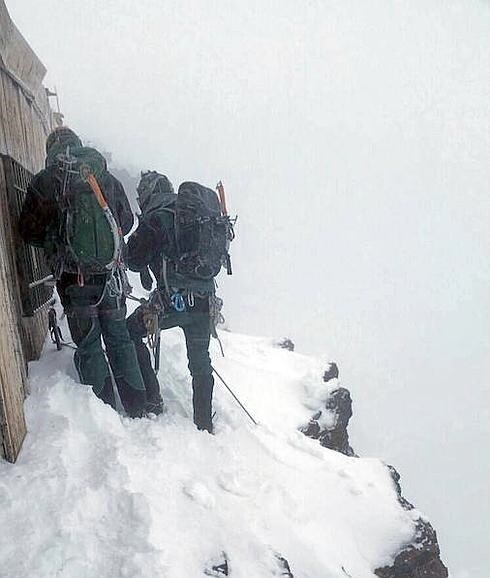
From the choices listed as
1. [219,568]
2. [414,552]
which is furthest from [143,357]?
[414,552]

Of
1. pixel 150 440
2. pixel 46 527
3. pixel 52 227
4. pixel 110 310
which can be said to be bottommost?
pixel 150 440

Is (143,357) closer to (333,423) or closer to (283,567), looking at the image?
(283,567)

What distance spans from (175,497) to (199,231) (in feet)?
6.90

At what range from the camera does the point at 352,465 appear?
17.1 feet

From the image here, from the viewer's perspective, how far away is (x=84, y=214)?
388cm

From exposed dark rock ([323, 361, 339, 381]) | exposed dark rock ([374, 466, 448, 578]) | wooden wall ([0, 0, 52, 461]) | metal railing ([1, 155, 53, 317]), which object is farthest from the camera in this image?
exposed dark rock ([323, 361, 339, 381])

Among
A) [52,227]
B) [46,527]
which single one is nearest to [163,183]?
[52,227]

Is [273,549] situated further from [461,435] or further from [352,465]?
[461,435]

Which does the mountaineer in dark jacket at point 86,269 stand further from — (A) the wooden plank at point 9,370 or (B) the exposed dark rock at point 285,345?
(B) the exposed dark rock at point 285,345

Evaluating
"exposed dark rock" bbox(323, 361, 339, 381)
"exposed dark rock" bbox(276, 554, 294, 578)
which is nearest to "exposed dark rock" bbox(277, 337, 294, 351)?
"exposed dark rock" bbox(323, 361, 339, 381)

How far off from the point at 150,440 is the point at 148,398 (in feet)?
2.27

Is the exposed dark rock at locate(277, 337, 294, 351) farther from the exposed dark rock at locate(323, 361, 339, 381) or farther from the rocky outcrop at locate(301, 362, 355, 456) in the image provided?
the rocky outcrop at locate(301, 362, 355, 456)

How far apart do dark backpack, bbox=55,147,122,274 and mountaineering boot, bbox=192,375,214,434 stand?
150 cm

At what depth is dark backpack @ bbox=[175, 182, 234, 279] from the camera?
4504mm
